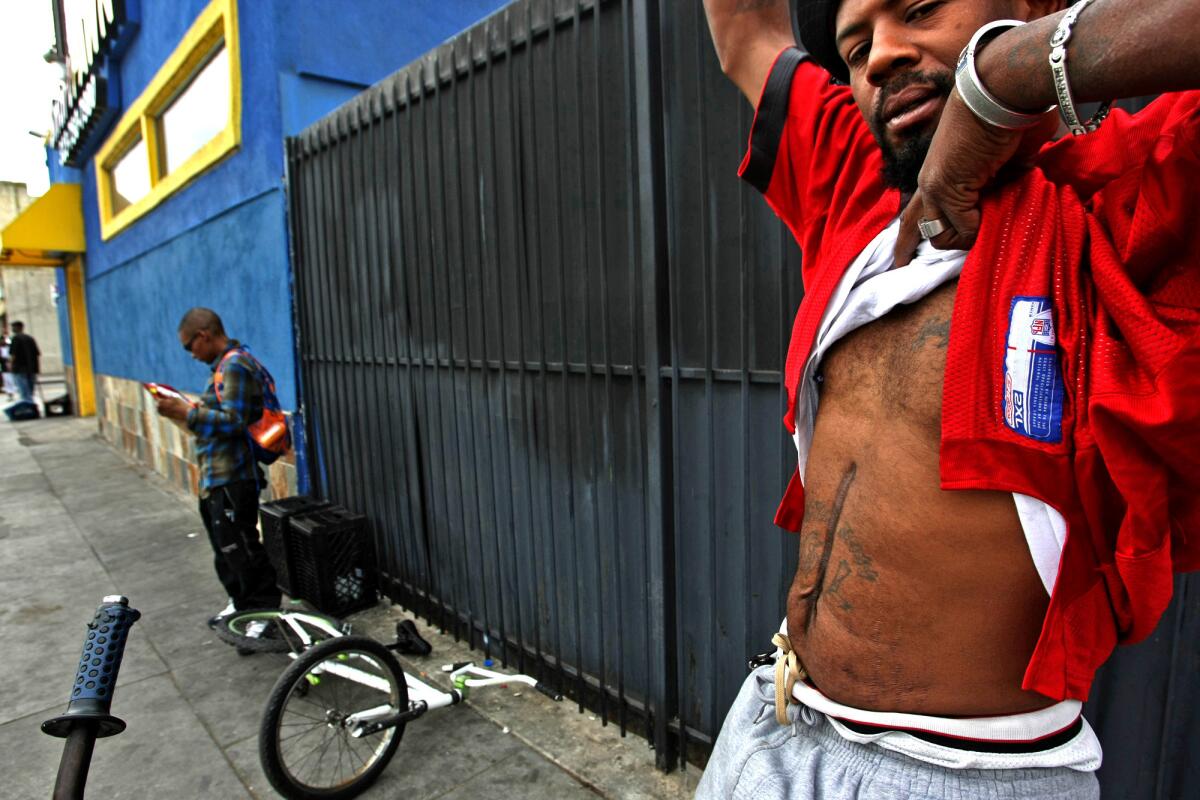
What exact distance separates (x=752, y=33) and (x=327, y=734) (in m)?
3.12

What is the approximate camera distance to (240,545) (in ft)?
13.8

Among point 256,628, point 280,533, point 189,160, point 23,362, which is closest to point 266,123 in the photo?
point 189,160

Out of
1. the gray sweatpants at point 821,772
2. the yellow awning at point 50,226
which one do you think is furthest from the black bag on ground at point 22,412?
the gray sweatpants at point 821,772

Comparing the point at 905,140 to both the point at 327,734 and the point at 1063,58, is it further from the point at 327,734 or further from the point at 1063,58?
the point at 327,734

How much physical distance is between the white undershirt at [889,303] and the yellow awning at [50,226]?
13534 millimetres

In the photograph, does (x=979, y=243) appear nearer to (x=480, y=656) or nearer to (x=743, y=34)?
(x=743, y=34)

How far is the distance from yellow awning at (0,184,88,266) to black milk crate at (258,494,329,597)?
9947 millimetres

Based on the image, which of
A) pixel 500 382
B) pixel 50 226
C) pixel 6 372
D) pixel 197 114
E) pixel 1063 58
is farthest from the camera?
pixel 6 372

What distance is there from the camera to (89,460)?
10.6 metres

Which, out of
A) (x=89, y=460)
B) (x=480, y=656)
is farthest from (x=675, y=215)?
(x=89, y=460)

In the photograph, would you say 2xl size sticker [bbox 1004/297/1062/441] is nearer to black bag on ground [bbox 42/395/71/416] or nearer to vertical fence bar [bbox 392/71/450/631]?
vertical fence bar [bbox 392/71/450/631]

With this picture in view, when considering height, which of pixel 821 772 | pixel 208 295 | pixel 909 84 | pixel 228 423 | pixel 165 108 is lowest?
pixel 821 772

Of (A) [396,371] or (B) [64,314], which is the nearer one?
(A) [396,371]

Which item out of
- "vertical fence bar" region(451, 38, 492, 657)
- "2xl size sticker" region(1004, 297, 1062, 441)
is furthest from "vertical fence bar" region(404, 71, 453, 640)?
"2xl size sticker" region(1004, 297, 1062, 441)
